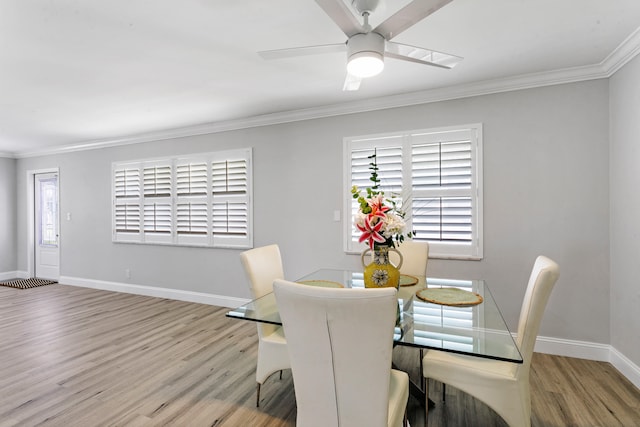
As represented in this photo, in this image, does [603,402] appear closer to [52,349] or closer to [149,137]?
[52,349]

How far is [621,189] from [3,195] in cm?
927

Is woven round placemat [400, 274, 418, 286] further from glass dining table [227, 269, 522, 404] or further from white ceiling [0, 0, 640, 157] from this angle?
white ceiling [0, 0, 640, 157]

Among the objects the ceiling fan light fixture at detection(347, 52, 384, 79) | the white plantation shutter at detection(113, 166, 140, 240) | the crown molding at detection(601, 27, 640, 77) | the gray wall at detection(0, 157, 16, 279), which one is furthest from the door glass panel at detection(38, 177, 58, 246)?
the crown molding at detection(601, 27, 640, 77)

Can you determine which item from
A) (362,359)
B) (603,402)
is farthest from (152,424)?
(603,402)

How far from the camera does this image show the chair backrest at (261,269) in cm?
221

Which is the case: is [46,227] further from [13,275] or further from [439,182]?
[439,182]

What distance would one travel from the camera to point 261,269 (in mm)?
2344

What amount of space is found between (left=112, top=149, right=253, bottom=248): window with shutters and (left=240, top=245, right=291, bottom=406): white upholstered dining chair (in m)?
1.77

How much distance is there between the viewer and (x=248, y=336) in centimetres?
334

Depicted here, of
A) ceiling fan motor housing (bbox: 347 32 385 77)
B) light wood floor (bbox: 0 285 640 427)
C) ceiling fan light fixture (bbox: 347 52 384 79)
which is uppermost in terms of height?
ceiling fan motor housing (bbox: 347 32 385 77)

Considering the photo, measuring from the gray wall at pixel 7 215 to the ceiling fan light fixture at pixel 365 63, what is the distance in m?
7.68

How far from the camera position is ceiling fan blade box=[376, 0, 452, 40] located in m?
1.37

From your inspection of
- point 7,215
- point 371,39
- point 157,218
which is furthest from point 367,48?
point 7,215

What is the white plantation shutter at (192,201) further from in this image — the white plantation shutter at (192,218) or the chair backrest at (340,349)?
the chair backrest at (340,349)
